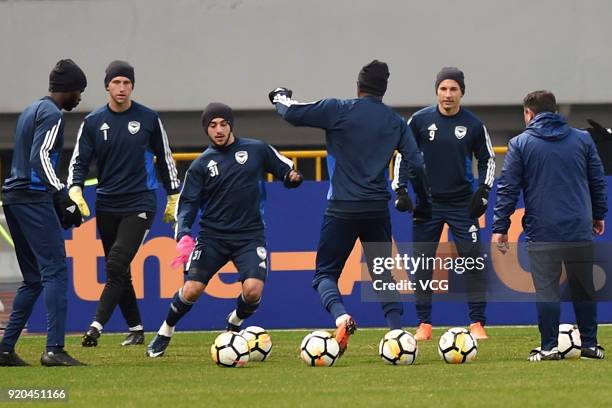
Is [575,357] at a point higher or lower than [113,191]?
lower

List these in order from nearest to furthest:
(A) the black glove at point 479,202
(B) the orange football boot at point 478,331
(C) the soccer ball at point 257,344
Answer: (C) the soccer ball at point 257,344, (A) the black glove at point 479,202, (B) the orange football boot at point 478,331

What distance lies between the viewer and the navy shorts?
11.7m

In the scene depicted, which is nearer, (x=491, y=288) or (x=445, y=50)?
(x=491, y=288)

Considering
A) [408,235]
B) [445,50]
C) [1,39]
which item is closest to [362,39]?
[445,50]

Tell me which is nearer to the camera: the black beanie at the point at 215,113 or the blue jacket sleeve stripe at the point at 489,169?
the black beanie at the point at 215,113

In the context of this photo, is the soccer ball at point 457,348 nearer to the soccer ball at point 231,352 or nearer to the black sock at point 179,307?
the soccer ball at point 231,352

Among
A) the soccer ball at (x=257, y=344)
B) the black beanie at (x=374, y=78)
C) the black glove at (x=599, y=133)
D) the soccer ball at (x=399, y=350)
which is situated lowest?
the soccer ball at (x=257, y=344)

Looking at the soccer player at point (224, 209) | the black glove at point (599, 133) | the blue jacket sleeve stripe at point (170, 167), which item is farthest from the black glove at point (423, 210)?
the black glove at point (599, 133)

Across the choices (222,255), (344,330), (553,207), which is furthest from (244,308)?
(553,207)

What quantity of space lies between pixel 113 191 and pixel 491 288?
4.21 m

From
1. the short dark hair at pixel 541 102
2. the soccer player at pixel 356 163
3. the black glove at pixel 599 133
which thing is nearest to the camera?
the short dark hair at pixel 541 102

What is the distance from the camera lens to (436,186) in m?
13.5

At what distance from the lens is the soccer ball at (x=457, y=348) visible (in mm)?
10938

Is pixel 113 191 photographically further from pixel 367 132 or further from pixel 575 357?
pixel 575 357
